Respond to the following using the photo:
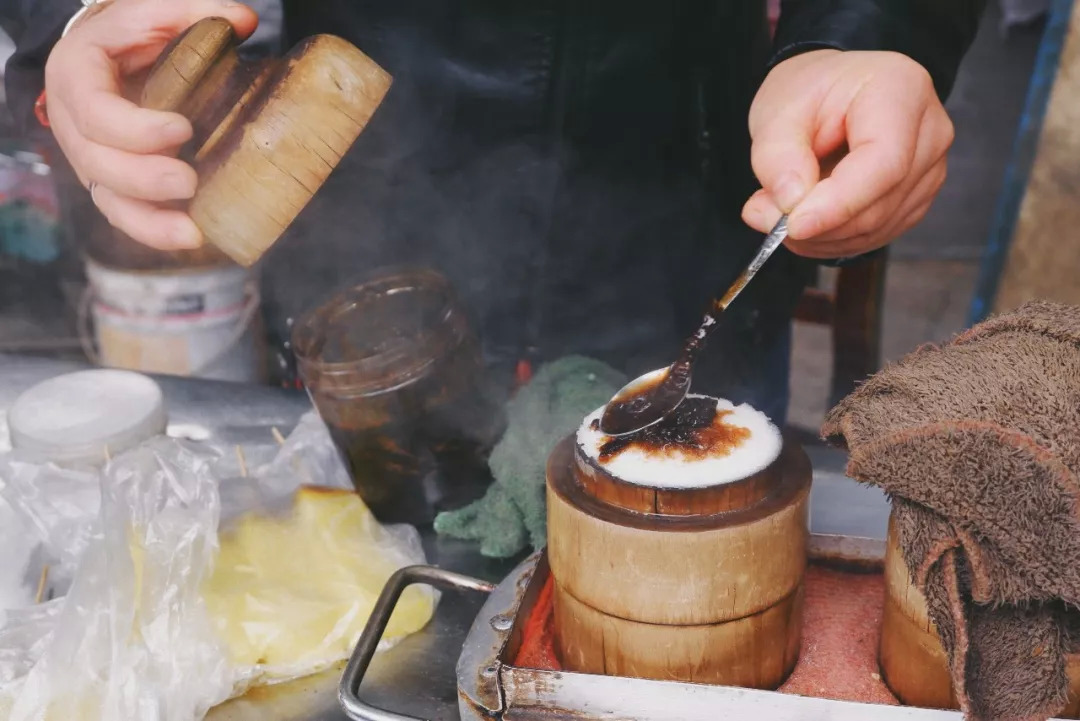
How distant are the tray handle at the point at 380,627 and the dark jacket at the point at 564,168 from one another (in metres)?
1.15

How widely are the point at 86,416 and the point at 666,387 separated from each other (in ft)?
4.67

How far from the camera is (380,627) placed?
5.18 ft

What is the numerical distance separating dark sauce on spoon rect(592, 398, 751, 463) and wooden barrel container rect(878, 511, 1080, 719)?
253 mm

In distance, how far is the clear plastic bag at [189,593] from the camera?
1579 mm

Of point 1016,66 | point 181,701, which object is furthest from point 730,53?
point 1016,66

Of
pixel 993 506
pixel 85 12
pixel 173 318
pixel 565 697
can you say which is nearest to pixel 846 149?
pixel 993 506

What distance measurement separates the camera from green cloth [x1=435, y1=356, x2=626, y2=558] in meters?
1.99

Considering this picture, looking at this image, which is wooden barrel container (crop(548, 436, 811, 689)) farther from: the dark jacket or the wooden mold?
the dark jacket

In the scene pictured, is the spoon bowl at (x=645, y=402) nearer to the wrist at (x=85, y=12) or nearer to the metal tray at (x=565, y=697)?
the metal tray at (x=565, y=697)

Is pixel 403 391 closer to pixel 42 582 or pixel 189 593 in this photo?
pixel 189 593

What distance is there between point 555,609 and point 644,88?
5.13 ft

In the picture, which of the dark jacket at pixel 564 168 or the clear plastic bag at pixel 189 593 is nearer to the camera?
the clear plastic bag at pixel 189 593

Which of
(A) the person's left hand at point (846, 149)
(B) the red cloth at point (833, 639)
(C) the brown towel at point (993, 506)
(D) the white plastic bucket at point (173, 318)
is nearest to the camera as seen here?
(C) the brown towel at point (993, 506)

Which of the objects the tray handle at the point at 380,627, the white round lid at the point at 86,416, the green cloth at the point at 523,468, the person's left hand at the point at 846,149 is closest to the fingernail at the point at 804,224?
the person's left hand at the point at 846,149
